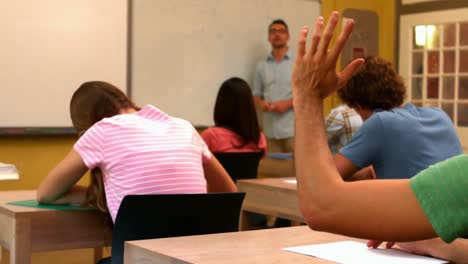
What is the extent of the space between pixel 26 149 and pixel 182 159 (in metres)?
2.66

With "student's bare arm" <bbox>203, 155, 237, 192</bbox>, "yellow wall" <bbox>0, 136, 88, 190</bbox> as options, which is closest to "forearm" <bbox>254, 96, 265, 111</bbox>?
"yellow wall" <bbox>0, 136, 88, 190</bbox>

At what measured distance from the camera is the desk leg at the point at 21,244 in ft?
7.23

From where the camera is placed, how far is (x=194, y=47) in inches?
215

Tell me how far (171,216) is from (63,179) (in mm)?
461

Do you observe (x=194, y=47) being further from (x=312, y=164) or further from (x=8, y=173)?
(x=312, y=164)

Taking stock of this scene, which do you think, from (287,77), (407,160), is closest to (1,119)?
(287,77)

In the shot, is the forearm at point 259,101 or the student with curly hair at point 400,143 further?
the forearm at point 259,101

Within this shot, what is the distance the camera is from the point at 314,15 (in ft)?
20.5

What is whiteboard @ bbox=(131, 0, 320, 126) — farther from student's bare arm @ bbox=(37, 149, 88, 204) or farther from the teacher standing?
student's bare arm @ bbox=(37, 149, 88, 204)

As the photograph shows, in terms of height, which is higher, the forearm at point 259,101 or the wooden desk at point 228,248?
the forearm at point 259,101

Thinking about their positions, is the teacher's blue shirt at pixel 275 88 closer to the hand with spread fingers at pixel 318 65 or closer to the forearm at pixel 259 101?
the forearm at pixel 259 101

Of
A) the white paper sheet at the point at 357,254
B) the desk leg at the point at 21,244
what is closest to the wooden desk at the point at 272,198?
the desk leg at the point at 21,244

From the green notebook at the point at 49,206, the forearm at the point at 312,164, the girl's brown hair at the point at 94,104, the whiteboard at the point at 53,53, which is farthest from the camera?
the whiteboard at the point at 53,53

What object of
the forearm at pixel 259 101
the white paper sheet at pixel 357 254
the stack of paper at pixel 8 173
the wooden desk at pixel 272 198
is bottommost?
the wooden desk at pixel 272 198
